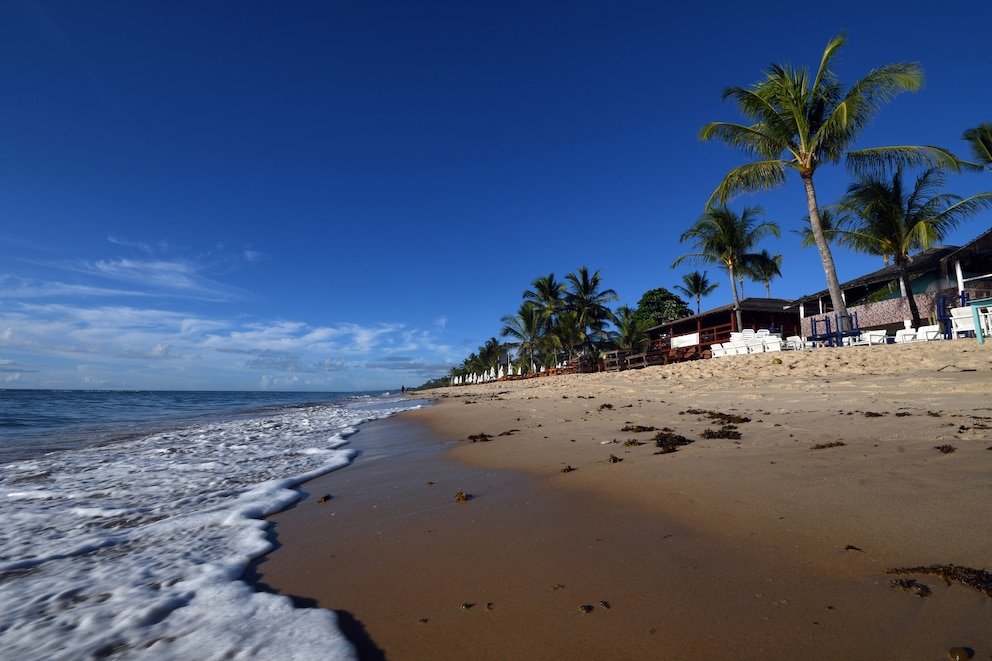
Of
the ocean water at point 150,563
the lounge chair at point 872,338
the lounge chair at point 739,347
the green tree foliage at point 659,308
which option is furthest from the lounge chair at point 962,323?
the green tree foliage at point 659,308

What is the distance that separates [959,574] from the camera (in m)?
1.61

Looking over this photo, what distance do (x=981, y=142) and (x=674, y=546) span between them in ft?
89.0

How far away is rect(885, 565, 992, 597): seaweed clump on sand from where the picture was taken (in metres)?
1.53

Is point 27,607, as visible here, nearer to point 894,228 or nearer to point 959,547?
point 959,547

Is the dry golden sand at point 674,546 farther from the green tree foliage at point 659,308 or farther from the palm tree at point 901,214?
the green tree foliage at point 659,308

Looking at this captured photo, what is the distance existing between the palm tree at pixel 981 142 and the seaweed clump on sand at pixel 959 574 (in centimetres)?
2593

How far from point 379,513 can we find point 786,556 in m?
2.62

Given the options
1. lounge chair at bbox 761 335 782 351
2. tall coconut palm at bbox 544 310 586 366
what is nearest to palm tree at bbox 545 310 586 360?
tall coconut palm at bbox 544 310 586 366

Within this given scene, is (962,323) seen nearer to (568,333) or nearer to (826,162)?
(826,162)

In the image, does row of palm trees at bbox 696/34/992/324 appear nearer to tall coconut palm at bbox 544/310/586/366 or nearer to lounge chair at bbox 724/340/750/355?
lounge chair at bbox 724/340/750/355

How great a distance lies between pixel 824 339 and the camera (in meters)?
15.2

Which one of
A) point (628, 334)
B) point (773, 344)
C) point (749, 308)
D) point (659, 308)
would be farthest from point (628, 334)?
point (773, 344)

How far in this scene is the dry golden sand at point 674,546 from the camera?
1.50 m

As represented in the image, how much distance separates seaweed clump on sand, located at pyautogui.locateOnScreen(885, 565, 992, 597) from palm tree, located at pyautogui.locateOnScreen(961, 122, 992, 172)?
25.9m
